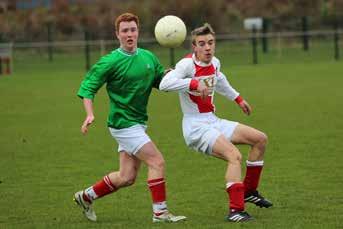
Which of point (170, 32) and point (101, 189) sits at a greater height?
point (170, 32)

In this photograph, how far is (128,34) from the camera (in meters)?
8.29

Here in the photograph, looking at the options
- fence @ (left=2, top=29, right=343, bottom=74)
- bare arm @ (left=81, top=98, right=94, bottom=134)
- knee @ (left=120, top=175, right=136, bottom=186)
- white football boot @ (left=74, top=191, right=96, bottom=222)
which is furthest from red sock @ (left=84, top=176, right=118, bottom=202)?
fence @ (left=2, top=29, right=343, bottom=74)

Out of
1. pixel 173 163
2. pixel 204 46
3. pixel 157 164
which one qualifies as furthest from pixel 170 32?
pixel 173 163

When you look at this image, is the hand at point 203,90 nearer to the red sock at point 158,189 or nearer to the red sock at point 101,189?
the red sock at point 158,189

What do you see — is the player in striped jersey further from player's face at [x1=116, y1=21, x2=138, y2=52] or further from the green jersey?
player's face at [x1=116, y1=21, x2=138, y2=52]

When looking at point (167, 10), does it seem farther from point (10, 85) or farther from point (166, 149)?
point (166, 149)

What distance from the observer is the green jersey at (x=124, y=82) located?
27.2 ft

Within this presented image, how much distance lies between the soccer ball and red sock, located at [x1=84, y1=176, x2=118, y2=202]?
57.1 inches

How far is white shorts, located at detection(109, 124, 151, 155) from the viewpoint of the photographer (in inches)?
326

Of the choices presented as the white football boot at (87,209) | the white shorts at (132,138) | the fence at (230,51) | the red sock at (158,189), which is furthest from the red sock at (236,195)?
the fence at (230,51)

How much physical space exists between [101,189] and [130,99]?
95 centimetres

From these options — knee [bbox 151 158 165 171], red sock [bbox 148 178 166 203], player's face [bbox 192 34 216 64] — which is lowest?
red sock [bbox 148 178 166 203]

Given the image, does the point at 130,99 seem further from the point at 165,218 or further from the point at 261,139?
the point at 261,139

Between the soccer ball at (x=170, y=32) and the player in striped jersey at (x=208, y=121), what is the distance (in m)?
0.26
